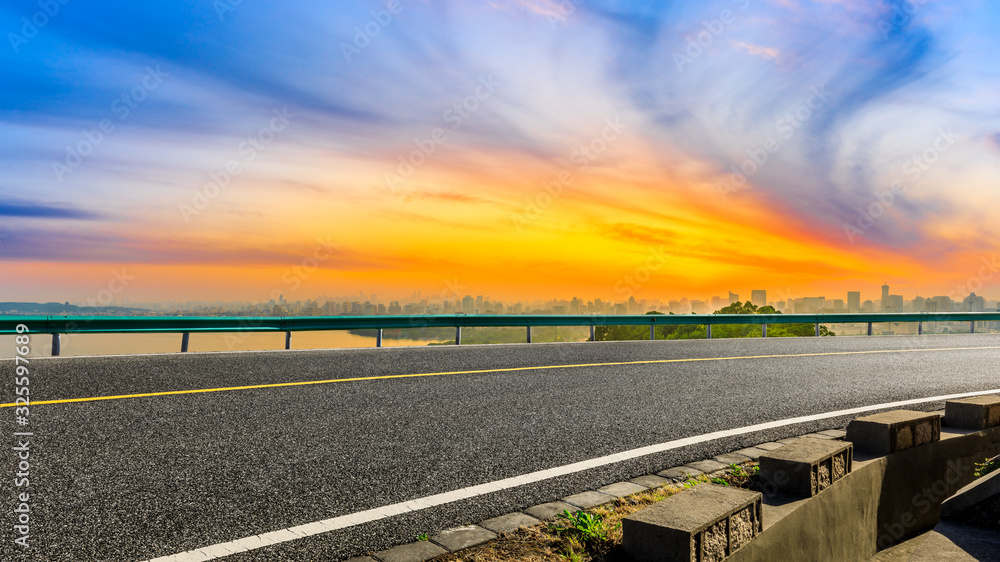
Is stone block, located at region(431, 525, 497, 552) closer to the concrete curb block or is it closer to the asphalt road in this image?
the concrete curb block

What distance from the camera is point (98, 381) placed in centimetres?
771

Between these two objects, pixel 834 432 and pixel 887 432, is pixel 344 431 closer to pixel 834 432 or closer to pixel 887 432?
pixel 887 432

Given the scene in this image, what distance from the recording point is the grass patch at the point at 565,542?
300 centimetres

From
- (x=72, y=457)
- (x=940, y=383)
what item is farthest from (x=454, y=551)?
(x=940, y=383)

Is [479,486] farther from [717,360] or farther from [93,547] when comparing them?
[717,360]

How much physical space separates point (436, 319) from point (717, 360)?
6.08m

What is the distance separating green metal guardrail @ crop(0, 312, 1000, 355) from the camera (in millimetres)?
10352

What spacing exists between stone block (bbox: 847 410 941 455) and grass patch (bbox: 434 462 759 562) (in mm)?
2255

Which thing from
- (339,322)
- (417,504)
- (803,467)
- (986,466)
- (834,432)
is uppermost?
(339,322)

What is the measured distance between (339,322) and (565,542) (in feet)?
34.8

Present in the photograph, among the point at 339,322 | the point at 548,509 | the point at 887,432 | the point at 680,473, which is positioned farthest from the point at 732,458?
the point at 339,322

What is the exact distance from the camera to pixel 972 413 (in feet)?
18.6

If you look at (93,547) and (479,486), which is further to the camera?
(479,486)

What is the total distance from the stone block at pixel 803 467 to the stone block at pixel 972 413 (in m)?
2.45
